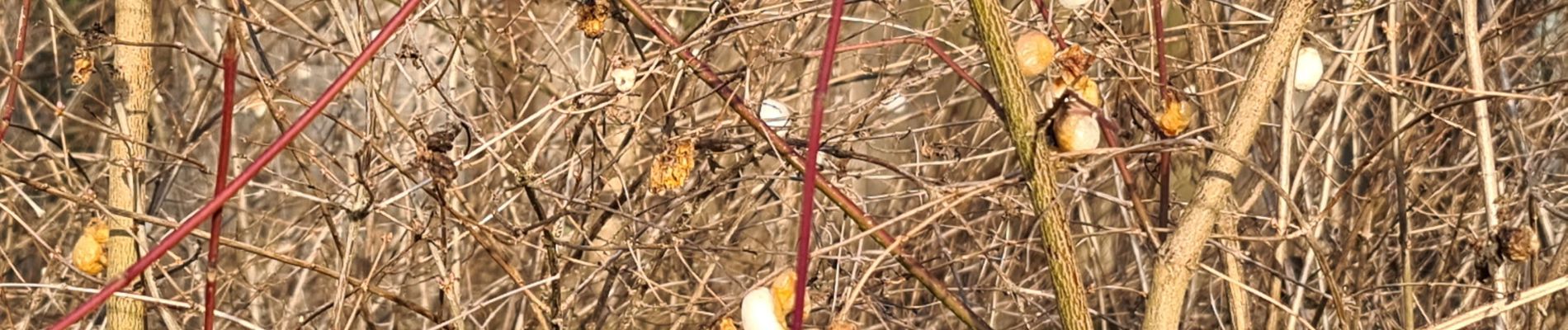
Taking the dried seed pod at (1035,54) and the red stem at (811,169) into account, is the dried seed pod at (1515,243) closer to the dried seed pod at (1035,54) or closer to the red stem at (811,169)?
the dried seed pod at (1035,54)

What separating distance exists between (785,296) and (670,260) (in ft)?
6.69

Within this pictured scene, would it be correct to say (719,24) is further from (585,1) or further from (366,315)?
(366,315)

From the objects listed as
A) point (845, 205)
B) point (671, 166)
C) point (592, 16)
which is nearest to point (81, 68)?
point (592, 16)

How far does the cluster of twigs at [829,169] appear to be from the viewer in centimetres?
193

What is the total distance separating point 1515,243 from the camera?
188 cm

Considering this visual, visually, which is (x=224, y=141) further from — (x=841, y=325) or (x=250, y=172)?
(x=841, y=325)

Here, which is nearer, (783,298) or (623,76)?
(783,298)

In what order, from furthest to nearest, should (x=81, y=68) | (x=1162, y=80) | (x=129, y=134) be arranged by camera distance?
(x=129, y=134) → (x=81, y=68) → (x=1162, y=80)

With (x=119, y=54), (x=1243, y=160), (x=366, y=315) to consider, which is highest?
(x=119, y=54)

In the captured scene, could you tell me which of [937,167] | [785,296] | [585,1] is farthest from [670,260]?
[785,296]

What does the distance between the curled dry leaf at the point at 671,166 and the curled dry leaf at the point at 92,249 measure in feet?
2.73

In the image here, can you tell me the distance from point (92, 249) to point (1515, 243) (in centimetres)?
186

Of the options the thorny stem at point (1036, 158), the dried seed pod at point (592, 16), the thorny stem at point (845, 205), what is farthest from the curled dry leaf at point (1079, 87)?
the dried seed pod at point (592, 16)

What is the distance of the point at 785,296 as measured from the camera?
1.65 m
